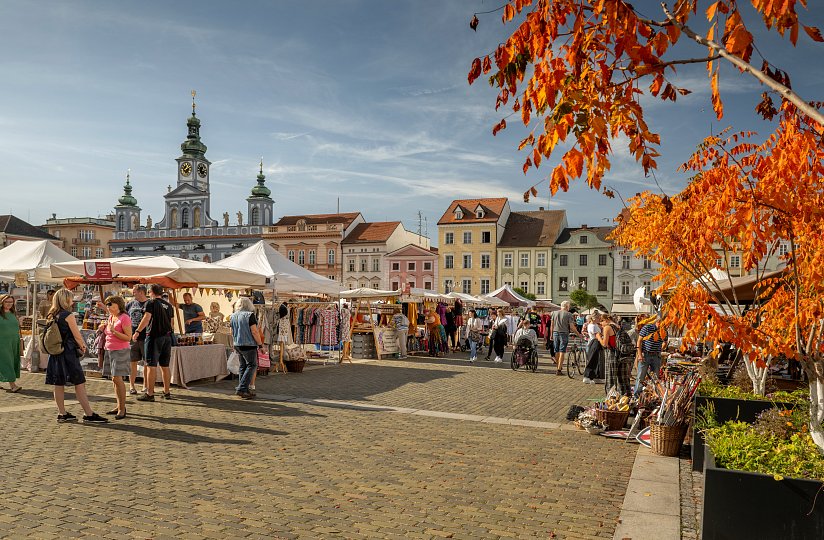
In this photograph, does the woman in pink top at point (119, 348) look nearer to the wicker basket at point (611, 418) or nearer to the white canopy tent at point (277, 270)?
the wicker basket at point (611, 418)

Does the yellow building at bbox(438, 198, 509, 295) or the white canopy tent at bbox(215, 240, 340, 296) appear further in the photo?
the yellow building at bbox(438, 198, 509, 295)

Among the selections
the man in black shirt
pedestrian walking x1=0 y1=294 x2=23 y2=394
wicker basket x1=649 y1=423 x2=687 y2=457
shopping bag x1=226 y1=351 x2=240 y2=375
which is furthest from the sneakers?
wicker basket x1=649 y1=423 x2=687 y2=457

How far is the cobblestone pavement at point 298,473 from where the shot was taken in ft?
16.5

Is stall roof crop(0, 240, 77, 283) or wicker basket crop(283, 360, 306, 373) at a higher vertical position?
stall roof crop(0, 240, 77, 283)

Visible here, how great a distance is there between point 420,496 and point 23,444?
15.1ft

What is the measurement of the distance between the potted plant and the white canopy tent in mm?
13298

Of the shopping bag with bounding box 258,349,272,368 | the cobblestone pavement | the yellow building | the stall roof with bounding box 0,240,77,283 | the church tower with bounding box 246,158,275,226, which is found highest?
the church tower with bounding box 246,158,275,226

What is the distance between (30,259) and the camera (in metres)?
17.4

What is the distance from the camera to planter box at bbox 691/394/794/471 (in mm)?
6512

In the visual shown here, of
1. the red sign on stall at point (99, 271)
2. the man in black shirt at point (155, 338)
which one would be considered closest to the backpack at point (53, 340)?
the man in black shirt at point (155, 338)

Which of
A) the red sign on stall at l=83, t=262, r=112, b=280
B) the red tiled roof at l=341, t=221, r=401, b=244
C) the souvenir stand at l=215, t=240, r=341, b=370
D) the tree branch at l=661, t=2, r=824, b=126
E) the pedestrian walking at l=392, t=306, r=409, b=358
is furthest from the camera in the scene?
the red tiled roof at l=341, t=221, r=401, b=244

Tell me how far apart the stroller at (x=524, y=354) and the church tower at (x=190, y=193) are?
66875mm

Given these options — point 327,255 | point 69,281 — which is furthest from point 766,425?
point 327,255

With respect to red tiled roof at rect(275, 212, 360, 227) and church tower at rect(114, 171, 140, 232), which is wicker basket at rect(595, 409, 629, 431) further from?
church tower at rect(114, 171, 140, 232)
